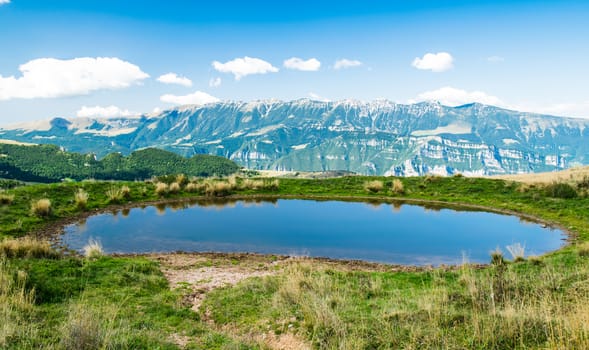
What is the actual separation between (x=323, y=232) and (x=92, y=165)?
505 feet

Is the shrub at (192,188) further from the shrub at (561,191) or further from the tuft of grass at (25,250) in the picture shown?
the shrub at (561,191)

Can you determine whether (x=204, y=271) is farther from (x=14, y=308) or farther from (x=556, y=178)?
(x=556, y=178)

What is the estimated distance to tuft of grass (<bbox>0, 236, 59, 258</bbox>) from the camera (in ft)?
48.3

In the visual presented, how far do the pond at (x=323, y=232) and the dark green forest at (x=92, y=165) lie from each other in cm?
10965

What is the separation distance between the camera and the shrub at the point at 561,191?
1277 inches

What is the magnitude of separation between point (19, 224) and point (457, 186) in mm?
41153

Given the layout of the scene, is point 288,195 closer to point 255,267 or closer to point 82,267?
point 255,267

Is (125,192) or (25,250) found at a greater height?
(125,192)

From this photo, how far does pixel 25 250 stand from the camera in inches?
599

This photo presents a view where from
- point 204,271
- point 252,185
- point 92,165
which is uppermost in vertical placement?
point 92,165

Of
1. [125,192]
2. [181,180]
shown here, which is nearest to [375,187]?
[181,180]

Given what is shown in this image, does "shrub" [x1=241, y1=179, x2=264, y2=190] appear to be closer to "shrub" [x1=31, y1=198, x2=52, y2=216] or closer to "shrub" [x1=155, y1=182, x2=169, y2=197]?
"shrub" [x1=155, y1=182, x2=169, y2=197]

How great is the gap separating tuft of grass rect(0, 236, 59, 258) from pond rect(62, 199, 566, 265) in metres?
4.44

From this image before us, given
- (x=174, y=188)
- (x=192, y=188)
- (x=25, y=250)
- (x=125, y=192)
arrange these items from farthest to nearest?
(x=192, y=188), (x=174, y=188), (x=125, y=192), (x=25, y=250)
